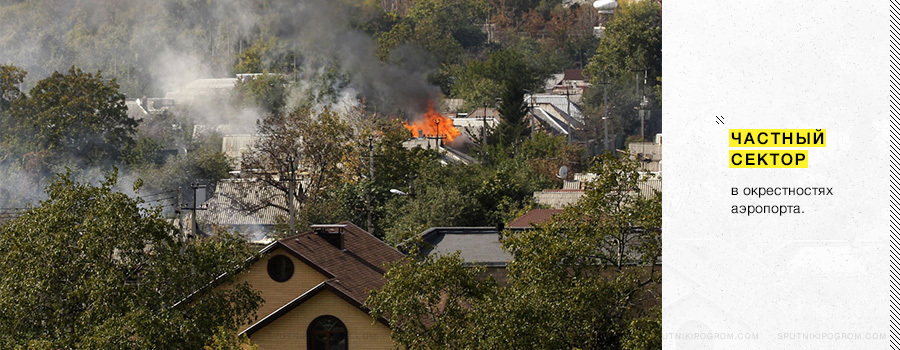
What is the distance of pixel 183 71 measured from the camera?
10606 centimetres

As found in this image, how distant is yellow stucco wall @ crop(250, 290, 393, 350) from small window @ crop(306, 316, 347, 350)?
0.08 meters

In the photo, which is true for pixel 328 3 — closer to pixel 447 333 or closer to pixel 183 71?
pixel 183 71

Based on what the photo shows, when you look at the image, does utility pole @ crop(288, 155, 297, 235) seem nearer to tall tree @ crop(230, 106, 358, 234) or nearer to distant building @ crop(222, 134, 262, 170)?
tall tree @ crop(230, 106, 358, 234)

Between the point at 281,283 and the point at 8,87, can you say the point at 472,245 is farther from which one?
the point at 8,87

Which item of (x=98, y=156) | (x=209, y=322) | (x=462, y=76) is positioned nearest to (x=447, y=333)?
(x=209, y=322)

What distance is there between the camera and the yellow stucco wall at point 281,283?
2361 cm

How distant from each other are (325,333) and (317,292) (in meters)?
0.74

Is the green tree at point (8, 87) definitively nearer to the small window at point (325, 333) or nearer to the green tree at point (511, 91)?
the green tree at point (511, 91)

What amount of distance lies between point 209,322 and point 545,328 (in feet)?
16.3

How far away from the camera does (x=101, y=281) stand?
1564 centimetres

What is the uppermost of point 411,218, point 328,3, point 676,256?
point 328,3

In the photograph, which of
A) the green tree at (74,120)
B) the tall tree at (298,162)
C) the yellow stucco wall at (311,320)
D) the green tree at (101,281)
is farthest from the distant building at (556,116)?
the green tree at (101,281)

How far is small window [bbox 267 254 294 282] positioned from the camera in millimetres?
23812

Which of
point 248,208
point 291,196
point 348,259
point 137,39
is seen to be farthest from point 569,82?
point 348,259
